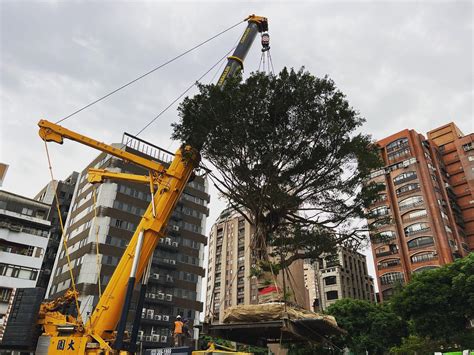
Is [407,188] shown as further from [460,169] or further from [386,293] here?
[386,293]

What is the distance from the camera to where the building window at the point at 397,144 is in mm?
75500

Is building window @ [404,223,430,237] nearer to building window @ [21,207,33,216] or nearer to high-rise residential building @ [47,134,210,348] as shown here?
high-rise residential building @ [47,134,210,348]

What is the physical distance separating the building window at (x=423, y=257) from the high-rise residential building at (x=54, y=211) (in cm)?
6096

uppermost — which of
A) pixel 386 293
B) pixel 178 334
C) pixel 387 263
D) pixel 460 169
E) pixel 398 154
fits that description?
pixel 398 154

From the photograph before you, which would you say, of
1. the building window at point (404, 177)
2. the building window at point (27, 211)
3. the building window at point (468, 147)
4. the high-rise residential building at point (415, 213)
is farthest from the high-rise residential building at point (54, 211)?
the building window at point (468, 147)

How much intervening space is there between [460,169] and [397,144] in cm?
1307

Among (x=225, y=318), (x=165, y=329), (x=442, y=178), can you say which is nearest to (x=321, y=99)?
(x=225, y=318)

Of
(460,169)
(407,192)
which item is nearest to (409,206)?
(407,192)

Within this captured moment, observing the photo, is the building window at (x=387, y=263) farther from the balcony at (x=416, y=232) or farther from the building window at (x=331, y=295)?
the building window at (x=331, y=295)

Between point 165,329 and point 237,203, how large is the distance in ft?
142

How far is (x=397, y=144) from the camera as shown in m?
76.7

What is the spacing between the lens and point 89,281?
160 ft

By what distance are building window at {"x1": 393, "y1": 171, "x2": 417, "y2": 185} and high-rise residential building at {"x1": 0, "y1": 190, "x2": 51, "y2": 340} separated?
6127 cm

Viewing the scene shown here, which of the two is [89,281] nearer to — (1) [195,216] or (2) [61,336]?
(1) [195,216]
